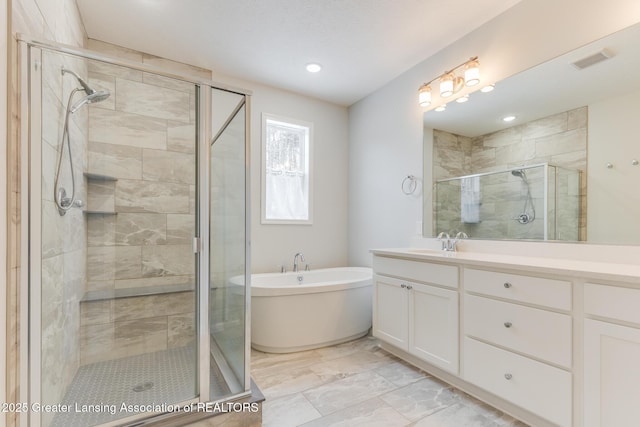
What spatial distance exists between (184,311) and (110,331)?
26.8 inches

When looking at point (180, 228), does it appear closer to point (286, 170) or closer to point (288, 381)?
point (288, 381)

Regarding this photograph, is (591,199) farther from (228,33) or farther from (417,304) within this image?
(228,33)

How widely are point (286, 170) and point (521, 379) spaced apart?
106 inches

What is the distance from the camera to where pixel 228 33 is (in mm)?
2295

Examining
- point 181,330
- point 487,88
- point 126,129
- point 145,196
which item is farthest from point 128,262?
point 487,88

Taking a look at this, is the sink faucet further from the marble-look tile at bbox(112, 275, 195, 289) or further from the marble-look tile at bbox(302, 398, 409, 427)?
the marble-look tile at bbox(302, 398, 409, 427)

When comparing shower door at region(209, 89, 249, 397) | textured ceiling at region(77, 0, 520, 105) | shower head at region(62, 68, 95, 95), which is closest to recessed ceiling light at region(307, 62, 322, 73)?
textured ceiling at region(77, 0, 520, 105)

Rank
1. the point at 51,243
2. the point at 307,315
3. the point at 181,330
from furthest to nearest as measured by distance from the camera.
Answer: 1. the point at 307,315
2. the point at 181,330
3. the point at 51,243

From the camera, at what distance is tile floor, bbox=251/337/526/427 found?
5.25ft

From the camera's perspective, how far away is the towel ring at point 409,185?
2.76 metres

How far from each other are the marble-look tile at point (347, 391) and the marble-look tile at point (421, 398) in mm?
89

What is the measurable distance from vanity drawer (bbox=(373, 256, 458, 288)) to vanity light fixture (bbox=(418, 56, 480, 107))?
142 cm

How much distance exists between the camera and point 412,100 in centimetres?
279
